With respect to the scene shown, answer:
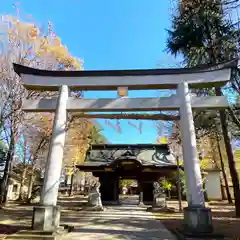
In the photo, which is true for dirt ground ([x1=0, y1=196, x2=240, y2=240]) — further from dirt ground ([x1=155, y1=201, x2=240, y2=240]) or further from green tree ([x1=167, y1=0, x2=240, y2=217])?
green tree ([x1=167, y1=0, x2=240, y2=217])

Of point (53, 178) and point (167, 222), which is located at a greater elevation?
point (53, 178)

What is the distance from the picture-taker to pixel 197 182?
6.57m

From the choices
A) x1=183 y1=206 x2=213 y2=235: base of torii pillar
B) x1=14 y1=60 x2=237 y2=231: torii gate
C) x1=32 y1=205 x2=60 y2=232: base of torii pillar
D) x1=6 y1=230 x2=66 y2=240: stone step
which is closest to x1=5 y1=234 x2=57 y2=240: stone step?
x1=6 y1=230 x2=66 y2=240: stone step

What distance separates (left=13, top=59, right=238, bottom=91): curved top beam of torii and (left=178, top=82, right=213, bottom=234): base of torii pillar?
1.52 feet

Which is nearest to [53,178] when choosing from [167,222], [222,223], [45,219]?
[45,219]

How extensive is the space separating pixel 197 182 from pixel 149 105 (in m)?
2.94

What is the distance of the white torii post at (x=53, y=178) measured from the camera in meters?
6.28

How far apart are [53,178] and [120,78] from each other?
4139 mm

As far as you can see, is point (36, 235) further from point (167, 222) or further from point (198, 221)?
point (167, 222)

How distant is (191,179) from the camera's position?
6664 millimetres

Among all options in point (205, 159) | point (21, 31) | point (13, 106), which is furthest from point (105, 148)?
point (205, 159)

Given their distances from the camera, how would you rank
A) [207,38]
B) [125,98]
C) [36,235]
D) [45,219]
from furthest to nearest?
[207,38] → [125,98] → [45,219] → [36,235]

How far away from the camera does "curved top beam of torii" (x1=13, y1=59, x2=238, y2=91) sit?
26.1ft

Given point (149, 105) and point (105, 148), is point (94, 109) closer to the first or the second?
point (149, 105)
